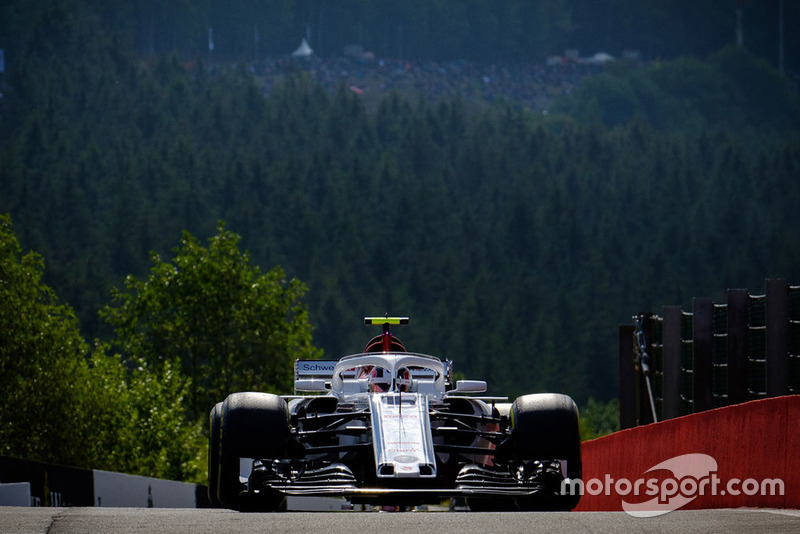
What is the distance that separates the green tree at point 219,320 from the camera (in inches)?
2869

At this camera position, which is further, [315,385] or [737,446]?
[315,385]

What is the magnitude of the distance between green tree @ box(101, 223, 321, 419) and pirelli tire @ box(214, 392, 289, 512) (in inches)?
2422

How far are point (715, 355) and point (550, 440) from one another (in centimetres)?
1251

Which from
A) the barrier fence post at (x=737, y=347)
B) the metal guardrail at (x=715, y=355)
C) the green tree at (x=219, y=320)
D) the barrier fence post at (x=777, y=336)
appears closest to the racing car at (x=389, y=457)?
the metal guardrail at (x=715, y=355)

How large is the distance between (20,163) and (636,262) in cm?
8524

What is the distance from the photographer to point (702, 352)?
75.6 feet

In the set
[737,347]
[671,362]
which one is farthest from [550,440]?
[671,362]

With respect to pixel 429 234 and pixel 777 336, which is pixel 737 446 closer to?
pixel 777 336

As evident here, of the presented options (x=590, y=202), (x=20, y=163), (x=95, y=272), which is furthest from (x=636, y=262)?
(x=20, y=163)

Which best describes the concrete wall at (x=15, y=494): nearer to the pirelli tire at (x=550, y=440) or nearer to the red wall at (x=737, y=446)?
the red wall at (x=737, y=446)

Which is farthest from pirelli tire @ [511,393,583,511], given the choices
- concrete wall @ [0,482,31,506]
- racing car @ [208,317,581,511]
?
concrete wall @ [0,482,31,506]

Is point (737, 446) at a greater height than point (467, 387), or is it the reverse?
point (467, 387)

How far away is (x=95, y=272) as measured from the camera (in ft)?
520

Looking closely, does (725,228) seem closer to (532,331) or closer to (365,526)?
(532,331)
